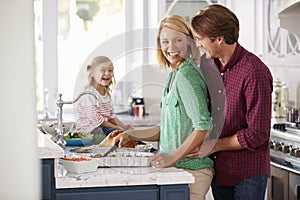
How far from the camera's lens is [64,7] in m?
5.04

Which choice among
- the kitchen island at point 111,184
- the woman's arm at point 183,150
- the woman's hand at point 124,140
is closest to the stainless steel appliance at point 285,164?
the woman's hand at point 124,140

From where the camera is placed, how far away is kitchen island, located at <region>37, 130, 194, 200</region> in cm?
205

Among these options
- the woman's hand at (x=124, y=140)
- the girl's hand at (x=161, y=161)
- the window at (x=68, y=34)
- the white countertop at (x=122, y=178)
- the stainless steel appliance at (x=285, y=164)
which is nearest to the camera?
the white countertop at (x=122, y=178)

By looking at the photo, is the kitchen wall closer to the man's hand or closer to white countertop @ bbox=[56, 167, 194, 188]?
white countertop @ bbox=[56, 167, 194, 188]

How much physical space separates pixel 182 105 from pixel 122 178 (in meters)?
0.40

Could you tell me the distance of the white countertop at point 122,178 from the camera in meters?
2.04

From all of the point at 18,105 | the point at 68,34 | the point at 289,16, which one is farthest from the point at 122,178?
the point at 68,34

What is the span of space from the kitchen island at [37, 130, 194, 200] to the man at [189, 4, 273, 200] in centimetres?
30

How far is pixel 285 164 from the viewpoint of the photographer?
3.69 meters

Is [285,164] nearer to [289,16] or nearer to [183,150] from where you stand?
[289,16]

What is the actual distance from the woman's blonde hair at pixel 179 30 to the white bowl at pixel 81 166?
0.53 metres

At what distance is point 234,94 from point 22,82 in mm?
1716

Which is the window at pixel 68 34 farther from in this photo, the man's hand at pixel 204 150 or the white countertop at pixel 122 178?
the white countertop at pixel 122 178

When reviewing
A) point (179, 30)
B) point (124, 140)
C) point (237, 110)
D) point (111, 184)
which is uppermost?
point (179, 30)
